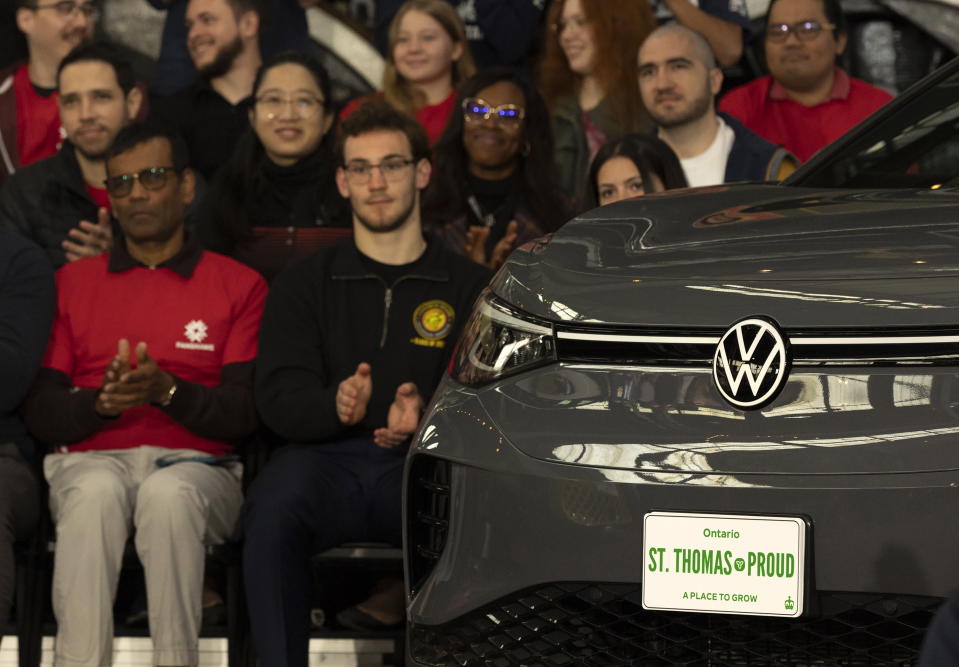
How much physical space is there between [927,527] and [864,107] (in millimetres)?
3644

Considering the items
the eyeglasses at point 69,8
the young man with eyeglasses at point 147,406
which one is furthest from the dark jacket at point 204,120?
the young man with eyeglasses at point 147,406

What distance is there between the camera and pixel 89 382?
15.7 ft

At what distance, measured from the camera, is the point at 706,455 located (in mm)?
2543

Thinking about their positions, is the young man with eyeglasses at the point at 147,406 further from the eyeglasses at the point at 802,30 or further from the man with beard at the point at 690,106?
the eyeglasses at the point at 802,30

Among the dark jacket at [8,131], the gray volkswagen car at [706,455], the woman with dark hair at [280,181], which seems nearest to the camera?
the gray volkswagen car at [706,455]

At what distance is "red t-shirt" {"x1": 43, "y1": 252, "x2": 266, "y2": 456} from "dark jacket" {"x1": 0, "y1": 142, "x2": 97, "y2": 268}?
82 centimetres

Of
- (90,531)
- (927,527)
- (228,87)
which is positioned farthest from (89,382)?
(927,527)

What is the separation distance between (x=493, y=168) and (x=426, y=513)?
112 inches

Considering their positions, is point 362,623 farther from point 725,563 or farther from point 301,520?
point 725,563

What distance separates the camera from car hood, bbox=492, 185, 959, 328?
8.46ft

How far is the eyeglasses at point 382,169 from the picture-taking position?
4816 mm

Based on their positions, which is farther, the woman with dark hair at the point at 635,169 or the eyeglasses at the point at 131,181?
the woman with dark hair at the point at 635,169

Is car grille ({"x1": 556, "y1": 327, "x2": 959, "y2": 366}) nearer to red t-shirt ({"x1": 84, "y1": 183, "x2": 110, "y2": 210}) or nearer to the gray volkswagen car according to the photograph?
the gray volkswagen car

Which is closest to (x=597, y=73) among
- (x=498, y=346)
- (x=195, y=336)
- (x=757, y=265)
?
(x=195, y=336)
